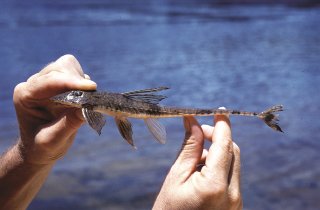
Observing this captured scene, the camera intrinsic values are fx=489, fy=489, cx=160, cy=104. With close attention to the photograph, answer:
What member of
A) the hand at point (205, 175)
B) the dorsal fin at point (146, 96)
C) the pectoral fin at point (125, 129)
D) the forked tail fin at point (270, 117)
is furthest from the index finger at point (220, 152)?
the pectoral fin at point (125, 129)

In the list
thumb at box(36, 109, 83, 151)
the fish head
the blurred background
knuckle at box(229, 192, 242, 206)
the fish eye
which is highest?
the blurred background

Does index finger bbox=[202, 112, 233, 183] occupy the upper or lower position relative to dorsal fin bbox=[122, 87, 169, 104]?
lower

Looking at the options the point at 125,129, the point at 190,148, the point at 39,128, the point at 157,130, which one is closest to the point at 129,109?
the point at 125,129

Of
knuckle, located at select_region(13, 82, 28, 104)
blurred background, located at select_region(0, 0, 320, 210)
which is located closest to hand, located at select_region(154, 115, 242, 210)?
knuckle, located at select_region(13, 82, 28, 104)

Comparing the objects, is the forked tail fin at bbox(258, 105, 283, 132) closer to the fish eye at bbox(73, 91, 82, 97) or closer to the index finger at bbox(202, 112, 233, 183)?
the index finger at bbox(202, 112, 233, 183)

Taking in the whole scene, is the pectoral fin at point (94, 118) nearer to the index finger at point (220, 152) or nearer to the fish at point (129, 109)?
the fish at point (129, 109)

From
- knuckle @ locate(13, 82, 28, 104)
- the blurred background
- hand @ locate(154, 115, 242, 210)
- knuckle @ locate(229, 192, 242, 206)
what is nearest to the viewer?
hand @ locate(154, 115, 242, 210)

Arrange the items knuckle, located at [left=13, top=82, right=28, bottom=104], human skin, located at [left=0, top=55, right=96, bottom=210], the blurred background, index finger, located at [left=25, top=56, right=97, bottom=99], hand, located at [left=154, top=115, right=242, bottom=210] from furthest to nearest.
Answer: the blurred background, knuckle, located at [left=13, top=82, right=28, bottom=104], human skin, located at [left=0, top=55, right=96, bottom=210], index finger, located at [left=25, top=56, right=97, bottom=99], hand, located at [left=154, top=115, right=242, bottom=210]
